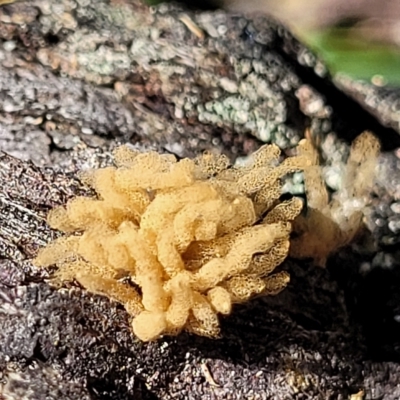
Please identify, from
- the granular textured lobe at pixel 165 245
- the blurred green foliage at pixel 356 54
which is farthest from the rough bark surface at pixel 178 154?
the blurred green foliage at pixel 356 54

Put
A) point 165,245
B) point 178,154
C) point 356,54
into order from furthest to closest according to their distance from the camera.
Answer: point 356,54 < point 178,154 < point 165,245

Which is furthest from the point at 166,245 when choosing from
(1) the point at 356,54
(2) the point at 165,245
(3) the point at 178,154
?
(1) the point at 356,54

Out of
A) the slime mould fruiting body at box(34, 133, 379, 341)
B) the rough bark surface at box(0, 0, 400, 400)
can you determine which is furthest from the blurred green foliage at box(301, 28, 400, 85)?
the slime mould fruiting body at box(34, 133, 379, 341)

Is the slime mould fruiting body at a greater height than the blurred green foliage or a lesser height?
greater

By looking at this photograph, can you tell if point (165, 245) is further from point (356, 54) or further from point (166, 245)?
point (356, 54)

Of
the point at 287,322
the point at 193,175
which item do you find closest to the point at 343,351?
the point at 287,322

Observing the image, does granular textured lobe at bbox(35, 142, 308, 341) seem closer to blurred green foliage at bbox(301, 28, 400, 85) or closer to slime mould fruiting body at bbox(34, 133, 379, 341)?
slime mould fruiting body at bbox(34, 133, 379, 341)

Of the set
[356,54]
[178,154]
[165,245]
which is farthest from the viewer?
[356,54]
